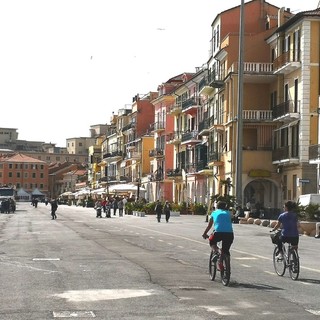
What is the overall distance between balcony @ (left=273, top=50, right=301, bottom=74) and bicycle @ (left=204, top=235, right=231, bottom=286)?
130ft

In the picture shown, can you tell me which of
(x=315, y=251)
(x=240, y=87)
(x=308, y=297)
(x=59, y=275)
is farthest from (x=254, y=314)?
(x=240, y=87)

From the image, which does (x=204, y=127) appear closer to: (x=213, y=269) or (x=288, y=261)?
(x=288, y=261)

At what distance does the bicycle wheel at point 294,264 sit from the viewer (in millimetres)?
17250

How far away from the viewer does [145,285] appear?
51.8 feet

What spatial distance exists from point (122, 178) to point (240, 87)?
294 feet

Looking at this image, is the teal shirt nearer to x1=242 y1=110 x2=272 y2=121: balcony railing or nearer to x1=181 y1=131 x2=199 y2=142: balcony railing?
x1=242 y1=110 x2=272 y2=121: balcony railing

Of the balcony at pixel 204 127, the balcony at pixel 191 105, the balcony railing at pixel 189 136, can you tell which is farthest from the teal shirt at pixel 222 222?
the balcony railing at pixel 189 136

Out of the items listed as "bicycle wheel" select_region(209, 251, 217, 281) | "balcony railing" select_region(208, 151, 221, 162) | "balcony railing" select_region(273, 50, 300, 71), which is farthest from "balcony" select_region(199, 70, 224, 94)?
"bicycle wheel" select_region(209, 251, 217, 281)

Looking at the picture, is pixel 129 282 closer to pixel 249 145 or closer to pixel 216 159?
pixel 249 145

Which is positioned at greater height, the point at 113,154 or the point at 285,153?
the point at 113,154

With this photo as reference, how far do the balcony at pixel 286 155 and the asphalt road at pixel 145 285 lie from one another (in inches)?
1144

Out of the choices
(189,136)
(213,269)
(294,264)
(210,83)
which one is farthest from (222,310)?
(189,136)

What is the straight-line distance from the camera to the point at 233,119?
62.1 metres

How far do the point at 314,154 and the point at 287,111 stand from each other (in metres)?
5.94
